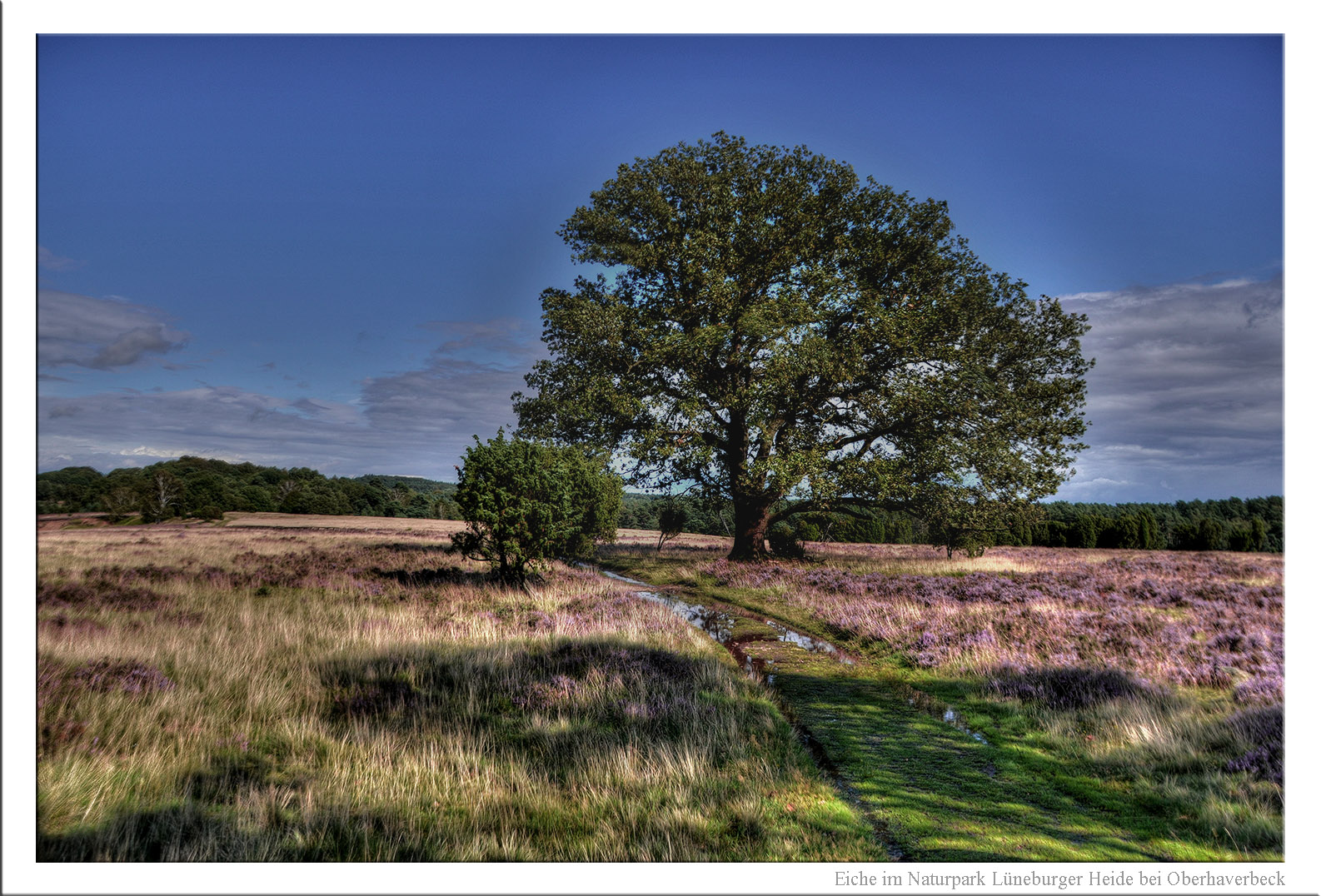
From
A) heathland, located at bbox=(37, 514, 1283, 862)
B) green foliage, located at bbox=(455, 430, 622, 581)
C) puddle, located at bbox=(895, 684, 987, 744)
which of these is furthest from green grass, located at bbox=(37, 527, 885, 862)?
green foliage, located at bbox=(455, 430, 622, 581)

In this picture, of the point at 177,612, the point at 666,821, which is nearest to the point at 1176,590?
the point at 666,821

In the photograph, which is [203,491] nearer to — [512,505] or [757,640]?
[512,505]

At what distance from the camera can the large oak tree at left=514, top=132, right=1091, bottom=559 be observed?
16.2 m

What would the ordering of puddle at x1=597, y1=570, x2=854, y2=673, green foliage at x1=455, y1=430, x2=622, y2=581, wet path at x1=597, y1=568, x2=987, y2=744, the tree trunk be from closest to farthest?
1. wet path at x1=597, y1=568, x2=987, y2=744
2. puddle at x1=597, y1=570, x2=854, y2=673
3. green foliage at x1=455, y1=430, x2=622, y2=581
4. the tree trunk

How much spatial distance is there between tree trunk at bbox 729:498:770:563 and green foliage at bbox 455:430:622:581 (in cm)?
698

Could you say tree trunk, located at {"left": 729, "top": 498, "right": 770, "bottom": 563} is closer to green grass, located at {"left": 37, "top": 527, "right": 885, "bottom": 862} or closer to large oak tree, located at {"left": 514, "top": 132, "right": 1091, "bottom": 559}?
large oak tree, located at {"left": 514, "top": 132, "right": 1091, "bottom": 559}

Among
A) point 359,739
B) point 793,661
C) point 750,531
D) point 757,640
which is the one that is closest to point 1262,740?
point 793,661

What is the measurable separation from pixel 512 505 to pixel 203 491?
606 cm

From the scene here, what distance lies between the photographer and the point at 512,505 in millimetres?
12938

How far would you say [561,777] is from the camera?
4918 millimetres

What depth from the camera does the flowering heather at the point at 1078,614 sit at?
25.8ft
